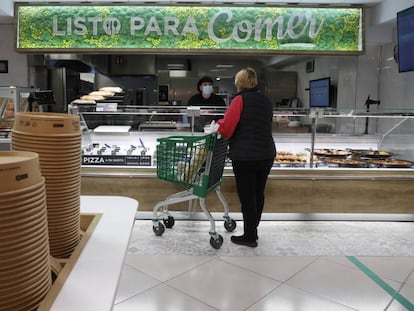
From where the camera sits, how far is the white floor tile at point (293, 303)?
263 cm

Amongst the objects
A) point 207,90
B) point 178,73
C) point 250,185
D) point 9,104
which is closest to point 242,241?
point 250,185

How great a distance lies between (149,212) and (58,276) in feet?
11.4

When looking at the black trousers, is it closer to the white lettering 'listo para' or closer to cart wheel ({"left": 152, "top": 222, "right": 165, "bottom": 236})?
cart wheel ({"left": 152, "top": 222, "right": 165, "bottom": 236})

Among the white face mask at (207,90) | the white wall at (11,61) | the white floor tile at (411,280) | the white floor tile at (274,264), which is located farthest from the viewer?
the white wall at (11,61)

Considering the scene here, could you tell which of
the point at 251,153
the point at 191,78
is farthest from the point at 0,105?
the point at 191,78

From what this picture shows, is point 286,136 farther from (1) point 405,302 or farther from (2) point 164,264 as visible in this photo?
(1) point 405,302

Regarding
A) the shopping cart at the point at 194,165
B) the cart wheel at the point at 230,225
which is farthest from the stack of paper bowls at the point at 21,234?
the cart wheel at the point at 230,225

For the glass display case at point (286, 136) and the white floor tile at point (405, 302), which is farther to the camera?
the glass display case at point (286, 136)

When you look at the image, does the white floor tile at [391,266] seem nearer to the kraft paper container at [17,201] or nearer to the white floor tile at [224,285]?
the white floor tile at [224,285]

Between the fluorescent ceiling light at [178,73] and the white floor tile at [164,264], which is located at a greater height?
the fluorescent ceiling light at [178,73]

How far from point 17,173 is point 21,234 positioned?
0.37 ft

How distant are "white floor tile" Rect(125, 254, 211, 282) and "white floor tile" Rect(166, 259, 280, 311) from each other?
0.27ft

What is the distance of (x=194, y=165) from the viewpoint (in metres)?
3.71

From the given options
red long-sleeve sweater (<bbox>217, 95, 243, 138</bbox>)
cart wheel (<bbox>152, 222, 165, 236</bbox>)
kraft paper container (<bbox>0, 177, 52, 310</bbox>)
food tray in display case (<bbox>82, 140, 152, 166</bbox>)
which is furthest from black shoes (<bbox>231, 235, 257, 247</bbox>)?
kraft paper container (<bbox>0, 177, 52, 310</bbox>)
